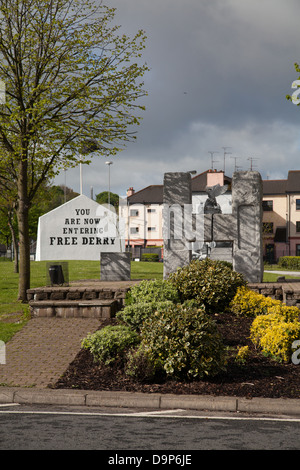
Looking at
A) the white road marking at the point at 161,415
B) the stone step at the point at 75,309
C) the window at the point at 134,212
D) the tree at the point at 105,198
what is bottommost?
the white road marking at the point at 161,415

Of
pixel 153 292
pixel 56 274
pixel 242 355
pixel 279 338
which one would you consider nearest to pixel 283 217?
pixel 56 274

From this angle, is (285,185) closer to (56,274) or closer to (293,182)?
(293,182)

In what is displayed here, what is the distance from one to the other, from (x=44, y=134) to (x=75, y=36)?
131 inches

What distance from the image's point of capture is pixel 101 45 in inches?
663

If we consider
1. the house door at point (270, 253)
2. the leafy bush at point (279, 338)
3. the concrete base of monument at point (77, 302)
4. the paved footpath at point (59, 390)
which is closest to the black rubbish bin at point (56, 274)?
the concrete base of monument at point (77, 302)

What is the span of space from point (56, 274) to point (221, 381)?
27.0ft

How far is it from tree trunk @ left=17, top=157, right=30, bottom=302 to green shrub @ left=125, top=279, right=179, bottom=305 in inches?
184

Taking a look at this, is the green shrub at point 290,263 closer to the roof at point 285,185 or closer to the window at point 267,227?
the window at point 267,227

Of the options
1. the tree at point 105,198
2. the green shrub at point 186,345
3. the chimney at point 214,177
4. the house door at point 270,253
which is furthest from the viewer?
the tree at point 105,198

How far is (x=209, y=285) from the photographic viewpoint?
1244 centimetres

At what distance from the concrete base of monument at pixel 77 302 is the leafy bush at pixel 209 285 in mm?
1538

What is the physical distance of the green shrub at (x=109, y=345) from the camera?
8953mm

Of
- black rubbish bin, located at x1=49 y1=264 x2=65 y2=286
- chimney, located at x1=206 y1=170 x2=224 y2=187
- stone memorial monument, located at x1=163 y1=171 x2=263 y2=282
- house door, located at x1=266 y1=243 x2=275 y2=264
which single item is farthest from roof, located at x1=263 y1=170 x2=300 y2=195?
black rubbish bin, located at x1=49 y1=264 x2=65 y2=286

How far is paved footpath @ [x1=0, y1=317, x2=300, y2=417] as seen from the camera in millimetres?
7215
